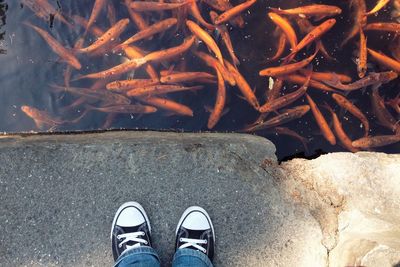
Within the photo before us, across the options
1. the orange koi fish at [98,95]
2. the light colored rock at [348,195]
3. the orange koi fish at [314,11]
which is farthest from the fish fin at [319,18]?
the orange koi fish at [98,95]

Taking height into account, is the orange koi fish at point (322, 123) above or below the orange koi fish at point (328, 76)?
below

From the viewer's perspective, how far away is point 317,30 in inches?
157

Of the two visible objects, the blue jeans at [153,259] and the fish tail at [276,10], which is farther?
the fish tail at [276,10]

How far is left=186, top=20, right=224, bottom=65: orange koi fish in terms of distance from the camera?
4.02 meters

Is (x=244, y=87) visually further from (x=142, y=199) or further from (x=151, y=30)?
(x=142, y=199)

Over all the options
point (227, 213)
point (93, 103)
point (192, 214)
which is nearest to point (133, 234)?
point (192, 214)

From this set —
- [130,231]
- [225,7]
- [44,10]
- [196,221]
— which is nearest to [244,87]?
[225,7]

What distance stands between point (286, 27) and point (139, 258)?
2597 millimetres

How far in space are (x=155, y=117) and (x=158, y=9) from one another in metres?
1.18

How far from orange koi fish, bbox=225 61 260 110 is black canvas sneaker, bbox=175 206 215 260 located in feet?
4.56

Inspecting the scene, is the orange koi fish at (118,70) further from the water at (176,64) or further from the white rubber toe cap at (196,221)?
the white rubber toe cap at (196,221)

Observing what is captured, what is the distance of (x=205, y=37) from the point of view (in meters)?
4.06

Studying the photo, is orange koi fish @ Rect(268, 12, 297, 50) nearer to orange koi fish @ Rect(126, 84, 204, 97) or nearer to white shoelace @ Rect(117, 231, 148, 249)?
orange koi fish @ Rect(126, 84, 204, 97)

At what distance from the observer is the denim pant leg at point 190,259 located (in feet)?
9.13
